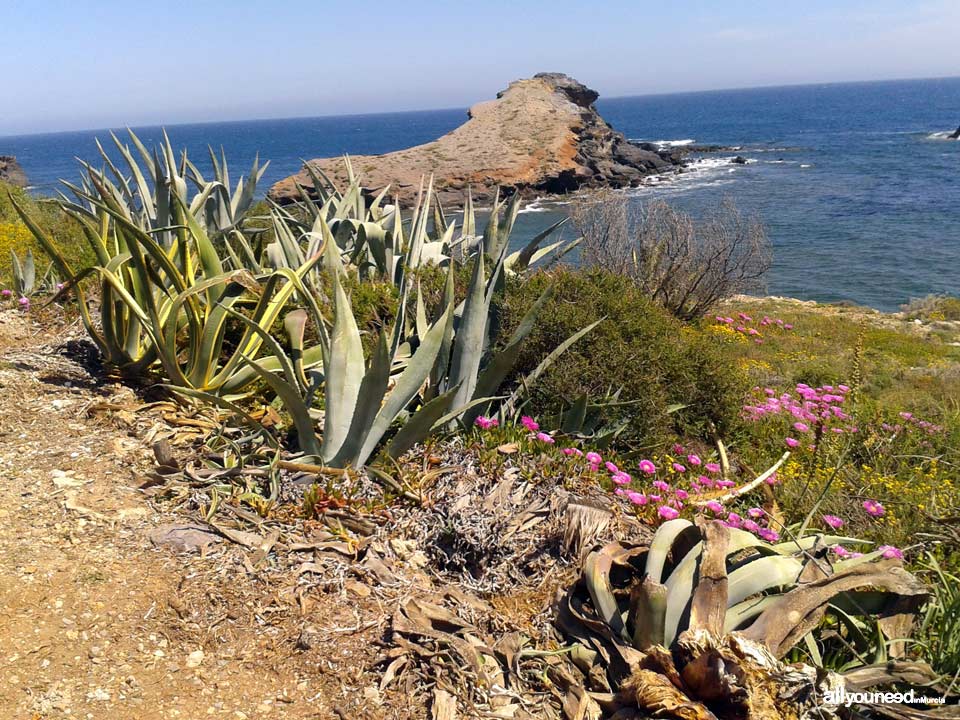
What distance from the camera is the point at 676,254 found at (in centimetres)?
1240

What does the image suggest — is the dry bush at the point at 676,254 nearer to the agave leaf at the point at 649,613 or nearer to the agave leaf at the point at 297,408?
the agave leaf at the point at 297,408

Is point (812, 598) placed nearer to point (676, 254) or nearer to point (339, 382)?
point (339, 382)

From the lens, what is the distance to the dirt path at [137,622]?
2.19 m

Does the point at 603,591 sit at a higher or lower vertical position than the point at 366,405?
lower

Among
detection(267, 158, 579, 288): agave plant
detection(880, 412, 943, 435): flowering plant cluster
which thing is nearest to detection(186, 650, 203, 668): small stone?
detection(267, 158, 579, 288): agave plant

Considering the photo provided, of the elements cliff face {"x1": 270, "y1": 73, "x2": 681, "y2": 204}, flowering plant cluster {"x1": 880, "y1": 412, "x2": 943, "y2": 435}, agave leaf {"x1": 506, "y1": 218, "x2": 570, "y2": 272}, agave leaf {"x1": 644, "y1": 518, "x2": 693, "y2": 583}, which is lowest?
flowering plant cluster {"x1": 880, "y1": 412, "x2": 943, "y2": 435}

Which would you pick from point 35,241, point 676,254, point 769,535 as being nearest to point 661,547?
point 769,535

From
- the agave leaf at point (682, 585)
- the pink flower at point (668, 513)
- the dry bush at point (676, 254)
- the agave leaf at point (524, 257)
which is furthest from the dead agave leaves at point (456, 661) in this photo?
the dry bush at point (676, 254)

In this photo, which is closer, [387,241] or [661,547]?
[661,547]

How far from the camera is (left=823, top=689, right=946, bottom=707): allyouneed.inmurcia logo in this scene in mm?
2119

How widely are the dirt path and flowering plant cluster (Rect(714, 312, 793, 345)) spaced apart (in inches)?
363

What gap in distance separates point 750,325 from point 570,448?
31.3ft

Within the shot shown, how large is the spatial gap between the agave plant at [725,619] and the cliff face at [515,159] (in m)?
36.4

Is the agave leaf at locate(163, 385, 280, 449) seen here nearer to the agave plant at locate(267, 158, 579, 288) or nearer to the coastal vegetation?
the coastal vegetation
